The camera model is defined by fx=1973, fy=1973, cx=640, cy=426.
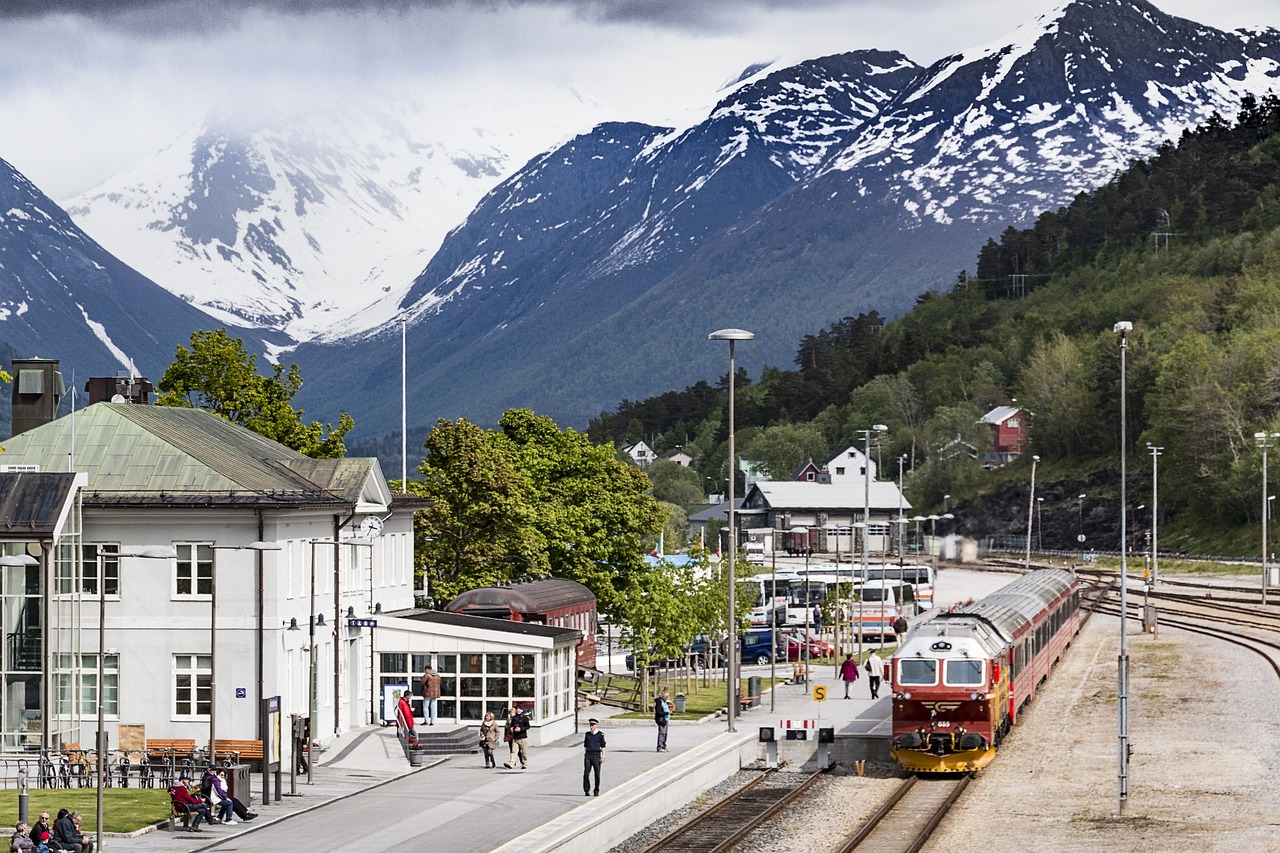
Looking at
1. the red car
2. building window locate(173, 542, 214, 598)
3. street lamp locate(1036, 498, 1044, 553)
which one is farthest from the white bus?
building window locate(173, 542, 214, 598)

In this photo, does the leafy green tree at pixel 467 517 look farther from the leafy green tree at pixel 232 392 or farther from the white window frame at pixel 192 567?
the white window frame at pixel 192 567

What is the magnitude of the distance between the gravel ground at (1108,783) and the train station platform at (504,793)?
3.18ft

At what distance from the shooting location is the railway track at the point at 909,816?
4031 centimetres

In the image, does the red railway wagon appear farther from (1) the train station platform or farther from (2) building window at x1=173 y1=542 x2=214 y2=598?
(2) building window at x1=173 y1=542 x2=214 y2=598

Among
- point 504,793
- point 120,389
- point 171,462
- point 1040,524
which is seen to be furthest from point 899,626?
point 1040,524

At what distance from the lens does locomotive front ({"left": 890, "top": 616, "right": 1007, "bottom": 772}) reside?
1983 inches

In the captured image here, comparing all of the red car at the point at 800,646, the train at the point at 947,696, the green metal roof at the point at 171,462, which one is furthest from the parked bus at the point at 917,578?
the green metal roof at the point at 171,462

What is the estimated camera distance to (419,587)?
84.9 m

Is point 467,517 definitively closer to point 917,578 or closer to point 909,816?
point 909,816

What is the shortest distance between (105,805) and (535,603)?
82.2ft

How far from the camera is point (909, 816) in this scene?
44562 millimetres

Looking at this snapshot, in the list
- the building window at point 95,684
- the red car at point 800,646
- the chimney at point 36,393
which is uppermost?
the chimney at point 36,393

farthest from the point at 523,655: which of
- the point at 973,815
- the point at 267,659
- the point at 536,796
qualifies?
the point at 973,815

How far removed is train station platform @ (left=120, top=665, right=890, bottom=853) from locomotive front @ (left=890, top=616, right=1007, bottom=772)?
447 cm
